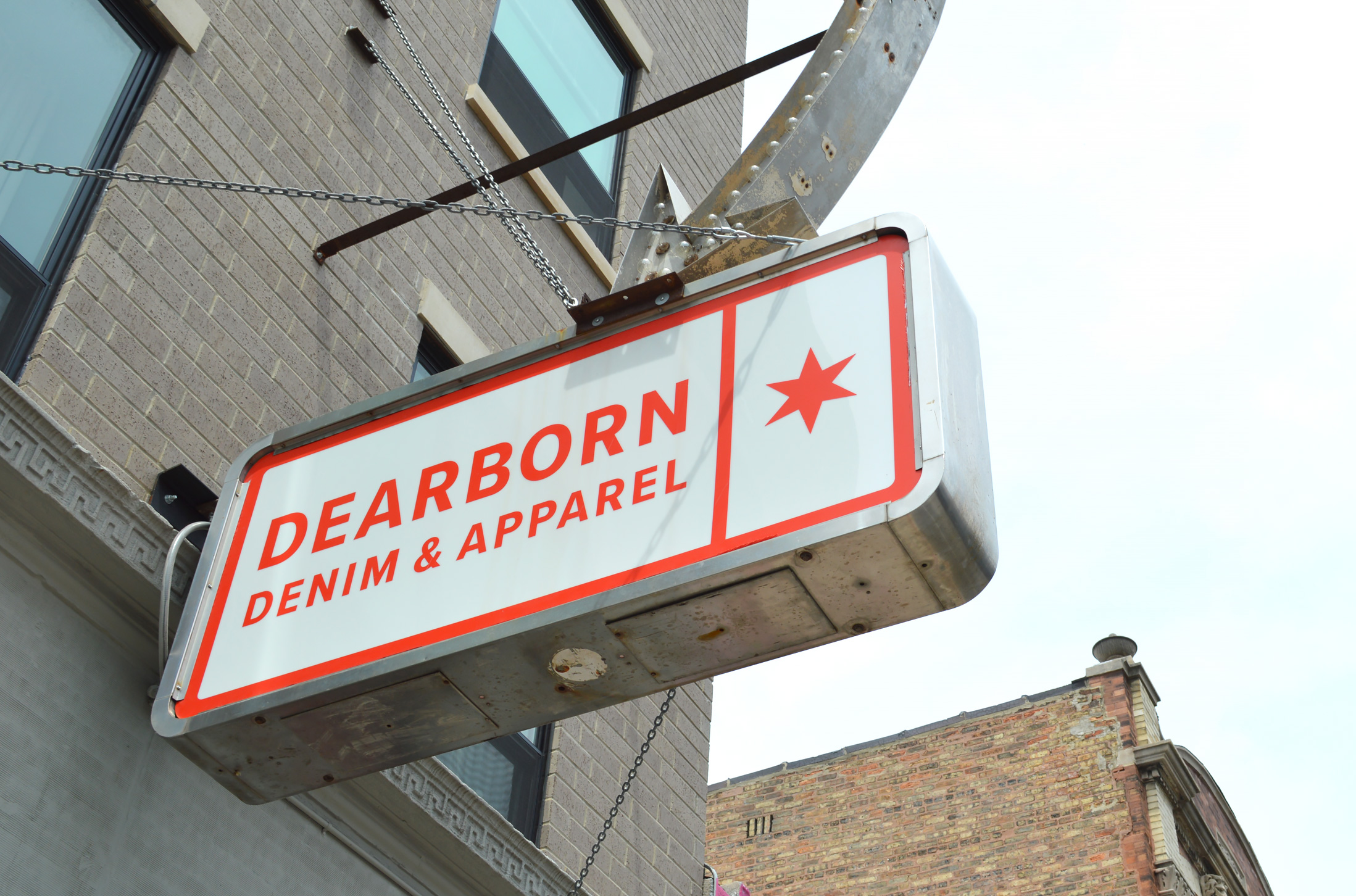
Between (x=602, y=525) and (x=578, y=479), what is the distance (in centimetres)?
20

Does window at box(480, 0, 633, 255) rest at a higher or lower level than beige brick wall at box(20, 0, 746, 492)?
higher

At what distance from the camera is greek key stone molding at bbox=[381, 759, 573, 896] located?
5082 millimetres

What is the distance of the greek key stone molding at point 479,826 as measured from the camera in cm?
508

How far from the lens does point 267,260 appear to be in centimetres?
572

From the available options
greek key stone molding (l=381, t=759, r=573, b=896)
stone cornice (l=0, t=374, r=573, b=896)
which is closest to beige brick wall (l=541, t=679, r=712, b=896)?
greek key stone molding (l=381, t=759, r=573, b=896)

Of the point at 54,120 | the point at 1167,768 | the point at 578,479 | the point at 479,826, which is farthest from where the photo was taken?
the point at 1167,768

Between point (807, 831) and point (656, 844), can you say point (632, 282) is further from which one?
point (807, 831)

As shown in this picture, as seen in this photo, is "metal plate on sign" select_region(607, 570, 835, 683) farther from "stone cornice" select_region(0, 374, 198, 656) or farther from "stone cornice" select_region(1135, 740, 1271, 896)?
"stone cornice" select_region(1135, 740, 1271, 896)

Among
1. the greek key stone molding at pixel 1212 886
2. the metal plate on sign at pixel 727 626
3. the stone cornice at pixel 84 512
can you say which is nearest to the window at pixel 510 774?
the stone cornice at pixel 84 512

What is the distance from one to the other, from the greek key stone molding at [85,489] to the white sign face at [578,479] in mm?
323

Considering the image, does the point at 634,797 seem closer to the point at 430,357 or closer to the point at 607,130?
the point at 430,357

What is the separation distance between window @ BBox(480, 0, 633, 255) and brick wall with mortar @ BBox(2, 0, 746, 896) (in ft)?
0.86

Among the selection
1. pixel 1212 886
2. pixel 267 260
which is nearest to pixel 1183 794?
pixel 1212 886

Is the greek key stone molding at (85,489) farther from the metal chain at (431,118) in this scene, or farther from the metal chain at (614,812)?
the metal chain at (431,118)
